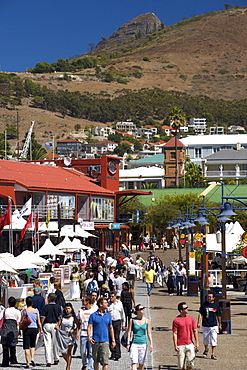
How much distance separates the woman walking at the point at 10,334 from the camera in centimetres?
1524

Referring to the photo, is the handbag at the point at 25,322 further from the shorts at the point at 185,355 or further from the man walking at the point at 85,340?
the shorts at the point at 185,355

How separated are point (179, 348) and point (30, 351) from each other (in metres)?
3.90

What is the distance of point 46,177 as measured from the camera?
59281mm

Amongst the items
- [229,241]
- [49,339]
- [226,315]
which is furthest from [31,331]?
[229,241]

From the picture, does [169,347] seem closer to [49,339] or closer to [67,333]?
[49,339]

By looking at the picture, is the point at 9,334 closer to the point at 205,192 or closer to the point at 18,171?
the point at 18,171

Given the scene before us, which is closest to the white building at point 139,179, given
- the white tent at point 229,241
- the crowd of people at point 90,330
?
the white tent at point 229,241

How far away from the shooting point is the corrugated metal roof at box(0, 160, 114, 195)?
174 feet

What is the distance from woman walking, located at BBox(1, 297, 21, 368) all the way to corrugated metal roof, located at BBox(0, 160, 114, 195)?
35.0m

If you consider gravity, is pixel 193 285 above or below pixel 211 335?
above

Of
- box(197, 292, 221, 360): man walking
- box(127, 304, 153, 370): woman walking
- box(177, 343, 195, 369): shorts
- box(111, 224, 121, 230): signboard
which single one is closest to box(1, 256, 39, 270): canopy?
box(197, 292, 221, 360): man walking

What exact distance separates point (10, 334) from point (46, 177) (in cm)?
4439

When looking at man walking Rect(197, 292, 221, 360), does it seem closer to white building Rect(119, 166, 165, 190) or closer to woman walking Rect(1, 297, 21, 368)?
woman walking Rect(1, 297, 21, 368)

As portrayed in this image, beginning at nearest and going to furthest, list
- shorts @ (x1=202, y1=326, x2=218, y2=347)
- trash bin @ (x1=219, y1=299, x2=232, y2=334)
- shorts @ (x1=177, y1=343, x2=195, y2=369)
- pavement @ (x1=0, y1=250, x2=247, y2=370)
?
shorts @ (x1=177, y1=343, x2=195, y2=369) < pavement @ (x1=0, y1=250, x2=247, y2=370) < shorts @ (x1=202, y1=326, x2=218, y2=347) < trash bin @ (x1=219, y1=299, x2=232, y2=334)
